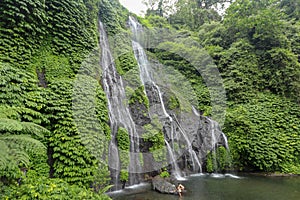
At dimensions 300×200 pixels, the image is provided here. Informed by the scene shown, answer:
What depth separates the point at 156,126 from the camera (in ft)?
31.2

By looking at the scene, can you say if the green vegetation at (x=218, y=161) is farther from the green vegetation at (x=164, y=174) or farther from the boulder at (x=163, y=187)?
the boulder at (x=163, y=187)

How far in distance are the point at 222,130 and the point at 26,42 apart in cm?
1042

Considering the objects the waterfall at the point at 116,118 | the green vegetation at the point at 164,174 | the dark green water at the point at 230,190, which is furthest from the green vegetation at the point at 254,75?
the waterfall at the point at 116,118

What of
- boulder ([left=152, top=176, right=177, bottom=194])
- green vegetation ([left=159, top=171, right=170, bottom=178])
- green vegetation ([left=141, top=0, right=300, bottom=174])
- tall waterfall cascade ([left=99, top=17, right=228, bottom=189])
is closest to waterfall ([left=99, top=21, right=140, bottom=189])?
tall waterfall cascade ([left=99, top=17, right=228, bottom=189])

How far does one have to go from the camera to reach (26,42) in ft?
23.1

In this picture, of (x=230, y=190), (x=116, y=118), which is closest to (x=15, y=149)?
(x=116, y=118)

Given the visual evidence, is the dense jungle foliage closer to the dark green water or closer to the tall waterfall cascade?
the tall waterfall cascade

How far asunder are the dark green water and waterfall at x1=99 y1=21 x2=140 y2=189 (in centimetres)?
75

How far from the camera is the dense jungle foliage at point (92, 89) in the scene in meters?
4.81

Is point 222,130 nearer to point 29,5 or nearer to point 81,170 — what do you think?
point 81,170

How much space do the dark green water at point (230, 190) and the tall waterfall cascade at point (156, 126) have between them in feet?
2.83

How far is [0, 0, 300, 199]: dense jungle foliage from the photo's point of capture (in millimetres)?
4812

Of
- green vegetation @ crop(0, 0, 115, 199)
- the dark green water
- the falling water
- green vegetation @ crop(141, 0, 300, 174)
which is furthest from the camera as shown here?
green vegetation @ crop(141, 0, 300, 174)

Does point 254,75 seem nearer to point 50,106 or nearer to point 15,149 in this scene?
point 50,106
